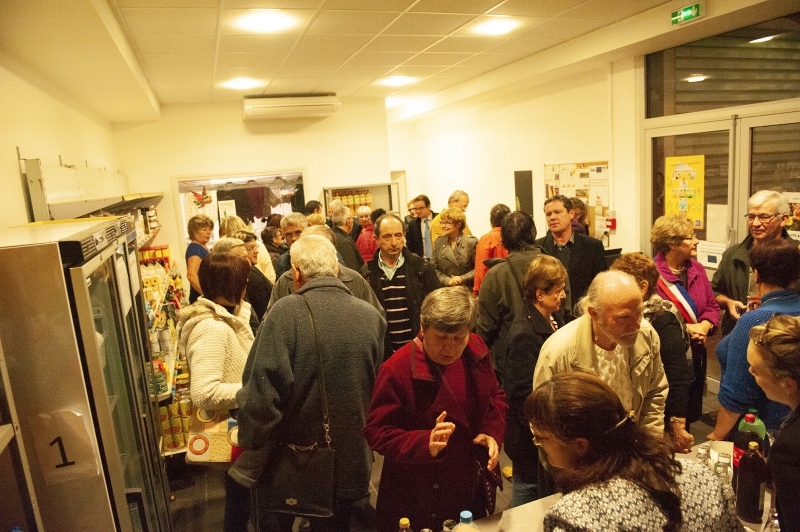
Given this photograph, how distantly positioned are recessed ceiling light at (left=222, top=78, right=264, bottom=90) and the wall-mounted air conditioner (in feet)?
1.61

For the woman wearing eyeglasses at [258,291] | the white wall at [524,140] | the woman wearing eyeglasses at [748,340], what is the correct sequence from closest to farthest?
the woman wearing eyeglasses at [748,340] < the woman wearing eyeglasses at [258,291] < the white wall at [524,140]

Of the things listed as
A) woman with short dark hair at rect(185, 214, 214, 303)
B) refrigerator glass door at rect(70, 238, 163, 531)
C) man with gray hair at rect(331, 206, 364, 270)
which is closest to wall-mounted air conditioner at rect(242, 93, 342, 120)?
woman with short dark hair at rect(185, 214, 214, 303)

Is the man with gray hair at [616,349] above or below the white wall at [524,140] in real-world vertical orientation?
below

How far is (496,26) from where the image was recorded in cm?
481

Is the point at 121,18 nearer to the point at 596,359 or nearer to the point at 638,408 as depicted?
the point at 596,359

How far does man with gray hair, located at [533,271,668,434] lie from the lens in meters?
1.95

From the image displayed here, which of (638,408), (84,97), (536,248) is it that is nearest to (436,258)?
(536,248)

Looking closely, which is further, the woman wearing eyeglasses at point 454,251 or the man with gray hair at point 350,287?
the woman wearing eyeglasses at point 454,251

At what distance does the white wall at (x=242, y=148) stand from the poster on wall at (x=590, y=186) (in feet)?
9.47

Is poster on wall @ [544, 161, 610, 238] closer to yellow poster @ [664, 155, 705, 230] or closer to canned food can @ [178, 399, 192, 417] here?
yellow poster @ [664, 155, 705, 230]

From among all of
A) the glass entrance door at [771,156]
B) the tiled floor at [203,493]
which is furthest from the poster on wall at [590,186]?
the tiled floor at [203,493]

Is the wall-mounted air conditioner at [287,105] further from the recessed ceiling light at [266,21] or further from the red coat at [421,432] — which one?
the red coat at [421,432]

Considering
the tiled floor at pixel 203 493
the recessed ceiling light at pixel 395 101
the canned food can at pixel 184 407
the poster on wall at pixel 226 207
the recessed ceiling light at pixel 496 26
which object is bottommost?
the tiled floor at pixel 203 493

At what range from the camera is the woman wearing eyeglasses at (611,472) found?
3.77ft
